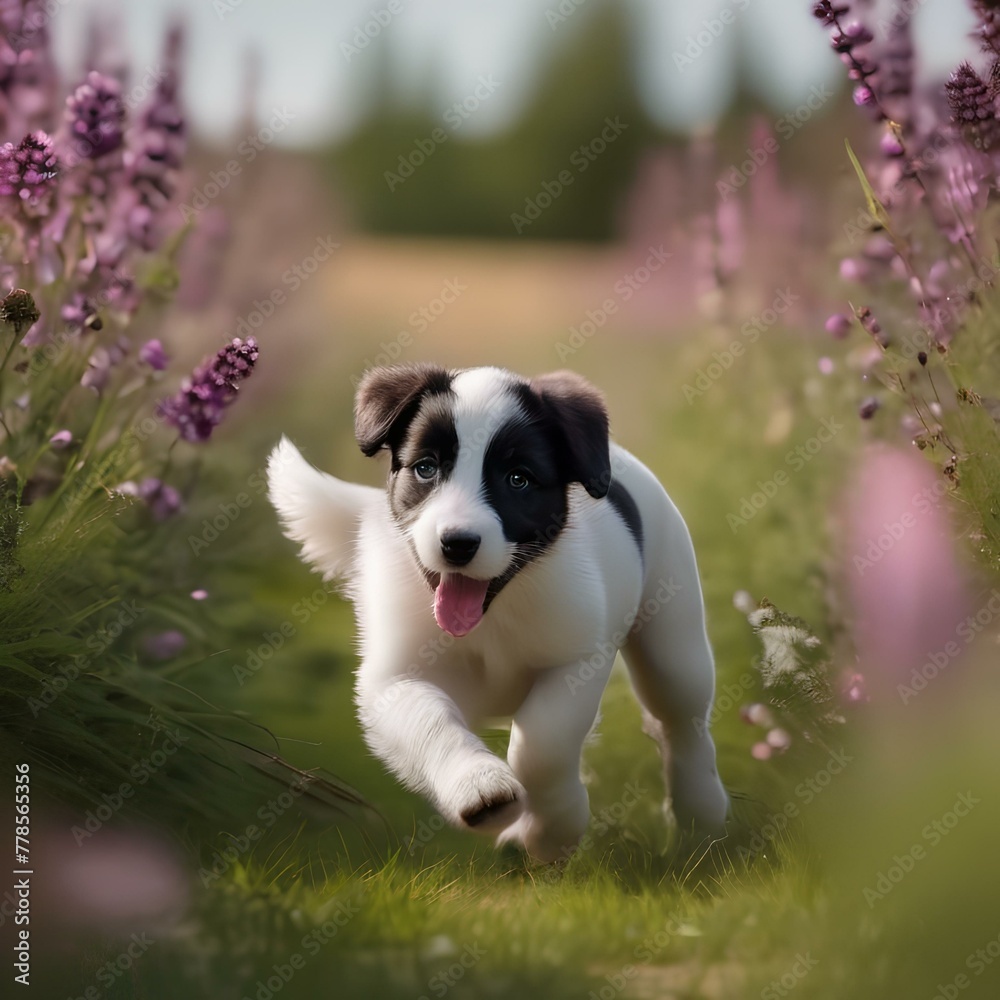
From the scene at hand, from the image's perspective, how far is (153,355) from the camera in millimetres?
4570

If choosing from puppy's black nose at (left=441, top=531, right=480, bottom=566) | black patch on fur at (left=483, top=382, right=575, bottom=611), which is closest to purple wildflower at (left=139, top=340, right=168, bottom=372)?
black patch on fur at (left=483, top=382, right=575, bottom=611)

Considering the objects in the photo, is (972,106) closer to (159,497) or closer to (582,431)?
(582,431)

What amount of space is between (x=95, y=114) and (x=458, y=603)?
2.16 meters

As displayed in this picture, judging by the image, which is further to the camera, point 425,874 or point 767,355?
point 767,355

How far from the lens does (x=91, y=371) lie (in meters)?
4.52

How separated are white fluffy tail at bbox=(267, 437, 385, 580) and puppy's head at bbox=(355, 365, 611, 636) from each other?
0.39 metres

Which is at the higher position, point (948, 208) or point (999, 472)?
point (948, 208)

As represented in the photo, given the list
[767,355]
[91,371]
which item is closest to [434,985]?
[91,371]

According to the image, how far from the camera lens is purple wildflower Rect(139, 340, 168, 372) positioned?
457 centimetres

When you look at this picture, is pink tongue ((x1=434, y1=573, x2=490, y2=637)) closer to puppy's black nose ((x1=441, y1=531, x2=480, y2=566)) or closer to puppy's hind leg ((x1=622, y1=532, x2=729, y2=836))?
puppy's black nose ((x1=441, y1=531, x2=480, y2=566))

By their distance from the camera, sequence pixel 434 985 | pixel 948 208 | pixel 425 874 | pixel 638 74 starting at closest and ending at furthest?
pixel 434 985 < pixel 425 874 < pixel 948 208 < pixel 638 74

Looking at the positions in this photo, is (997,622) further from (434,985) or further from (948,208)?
(434,985)

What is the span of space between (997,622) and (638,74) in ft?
10.5

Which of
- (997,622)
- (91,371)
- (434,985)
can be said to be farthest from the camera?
(91,371)
